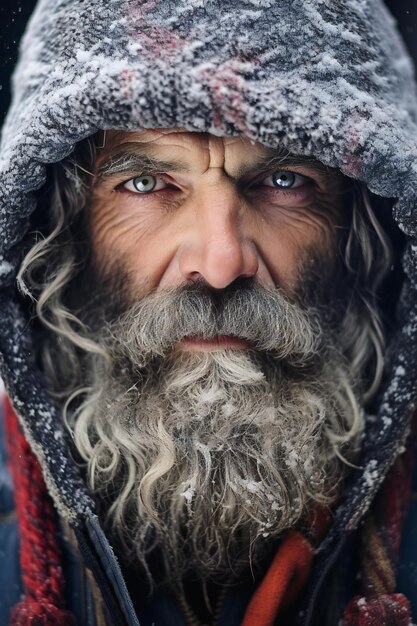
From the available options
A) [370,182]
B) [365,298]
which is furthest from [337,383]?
[370,182]

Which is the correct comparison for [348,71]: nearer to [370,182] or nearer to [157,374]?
[370,182]

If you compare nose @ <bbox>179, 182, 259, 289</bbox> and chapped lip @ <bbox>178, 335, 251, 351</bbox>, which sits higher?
nose @ <bbox>179, 182, 259, 289</bbox>

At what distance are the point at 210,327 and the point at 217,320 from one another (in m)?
0.02

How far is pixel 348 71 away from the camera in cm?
154

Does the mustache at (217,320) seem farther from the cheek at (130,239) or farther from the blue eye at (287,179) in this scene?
the blue eye at (287,179)

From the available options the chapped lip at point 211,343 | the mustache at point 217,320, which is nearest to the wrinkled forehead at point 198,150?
the mustache at point 217,320

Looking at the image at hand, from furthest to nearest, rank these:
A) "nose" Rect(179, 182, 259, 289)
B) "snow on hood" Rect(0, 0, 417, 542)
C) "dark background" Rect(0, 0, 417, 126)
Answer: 1. "dark background" Rect(0, 0, 417, 126)
2. "nose" Rect(179, 182, 259, 289)
3. "snow on hood" Rect(0, 0, 417, 542)

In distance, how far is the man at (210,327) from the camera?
1.51 meters

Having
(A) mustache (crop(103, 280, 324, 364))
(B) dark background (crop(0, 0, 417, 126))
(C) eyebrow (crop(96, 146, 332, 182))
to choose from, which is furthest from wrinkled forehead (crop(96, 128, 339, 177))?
(B) dark background (crop(0, 0, 417, 126))

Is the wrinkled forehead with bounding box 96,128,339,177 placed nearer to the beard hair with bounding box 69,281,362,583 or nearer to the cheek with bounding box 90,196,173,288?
the cheek with bounding box 90,196,173,288

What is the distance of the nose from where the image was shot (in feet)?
5.21

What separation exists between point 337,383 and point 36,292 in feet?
2.84

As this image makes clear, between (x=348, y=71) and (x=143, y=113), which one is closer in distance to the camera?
(x=143, y=113)

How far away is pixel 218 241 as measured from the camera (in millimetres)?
1589
